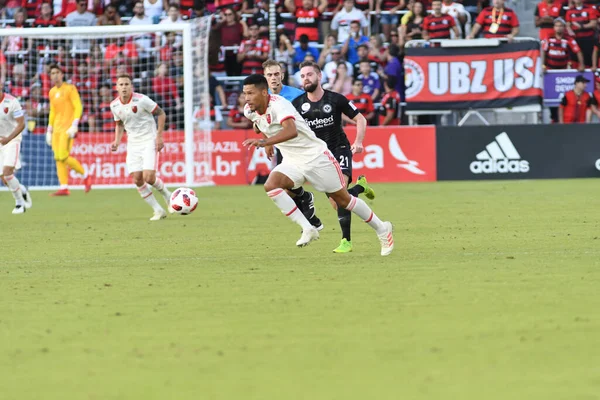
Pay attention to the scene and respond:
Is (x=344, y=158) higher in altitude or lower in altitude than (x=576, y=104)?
higher

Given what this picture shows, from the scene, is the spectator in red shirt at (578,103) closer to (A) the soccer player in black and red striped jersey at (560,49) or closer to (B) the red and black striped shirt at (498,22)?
(A) the soccer player in black and red striped jersey at (560,49)

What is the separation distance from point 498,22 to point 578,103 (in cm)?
263

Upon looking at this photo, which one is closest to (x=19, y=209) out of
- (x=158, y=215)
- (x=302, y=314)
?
(x=158, y=215)

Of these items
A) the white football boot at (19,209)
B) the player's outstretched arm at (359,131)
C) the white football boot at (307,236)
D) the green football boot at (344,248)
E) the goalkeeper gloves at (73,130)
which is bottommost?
the white football boot at (19,209)

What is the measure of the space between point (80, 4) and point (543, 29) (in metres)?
11.1

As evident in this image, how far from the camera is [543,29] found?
26.2 m

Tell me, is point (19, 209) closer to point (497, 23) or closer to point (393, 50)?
point (393, 50)

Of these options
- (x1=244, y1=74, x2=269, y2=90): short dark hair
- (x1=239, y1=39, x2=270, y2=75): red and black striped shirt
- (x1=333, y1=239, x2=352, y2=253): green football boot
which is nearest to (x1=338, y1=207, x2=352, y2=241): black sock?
(x1=333, y1=239, x2=352, y2=253): green football boot

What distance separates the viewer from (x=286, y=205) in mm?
10500

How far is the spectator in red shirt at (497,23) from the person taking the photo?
25781 mm

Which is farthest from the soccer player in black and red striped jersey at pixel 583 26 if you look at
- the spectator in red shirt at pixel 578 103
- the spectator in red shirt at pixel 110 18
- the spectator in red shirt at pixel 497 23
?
the spectator in red shirt at pixel 110 18

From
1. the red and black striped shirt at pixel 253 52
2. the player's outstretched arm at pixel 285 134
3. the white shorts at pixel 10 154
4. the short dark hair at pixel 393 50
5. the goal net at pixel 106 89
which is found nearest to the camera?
the player's outstretched arm at pixel 285 134

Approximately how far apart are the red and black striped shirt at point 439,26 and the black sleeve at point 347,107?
48.5 ft

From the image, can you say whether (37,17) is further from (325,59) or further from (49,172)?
(325,59)
